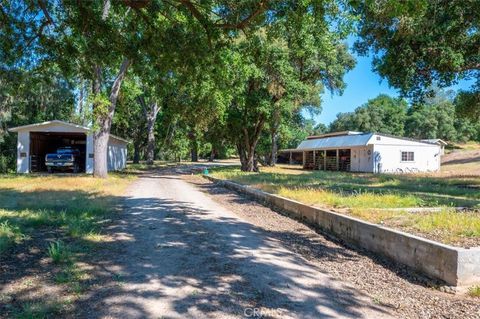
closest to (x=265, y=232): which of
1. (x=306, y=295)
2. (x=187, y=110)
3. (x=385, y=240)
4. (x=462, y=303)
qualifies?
(x=385, y=240)

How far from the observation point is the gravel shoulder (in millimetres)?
4258

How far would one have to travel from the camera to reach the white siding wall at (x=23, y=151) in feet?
84.4

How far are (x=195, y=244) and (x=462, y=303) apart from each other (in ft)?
13.1

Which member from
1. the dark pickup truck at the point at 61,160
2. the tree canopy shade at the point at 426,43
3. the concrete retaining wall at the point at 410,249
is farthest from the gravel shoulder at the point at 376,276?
the dark pickup truck at the point at 61,160

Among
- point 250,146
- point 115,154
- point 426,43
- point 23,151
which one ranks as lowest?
point 115,154

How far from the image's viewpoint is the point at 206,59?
31.7ft

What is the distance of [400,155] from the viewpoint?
115 ft

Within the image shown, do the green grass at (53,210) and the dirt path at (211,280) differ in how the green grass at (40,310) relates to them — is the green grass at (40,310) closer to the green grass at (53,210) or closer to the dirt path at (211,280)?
the dirt path at (211,280)

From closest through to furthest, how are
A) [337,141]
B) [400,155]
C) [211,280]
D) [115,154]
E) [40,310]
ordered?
[40,310] < [211,280] < [115,154] < [400,155] < [337,141]

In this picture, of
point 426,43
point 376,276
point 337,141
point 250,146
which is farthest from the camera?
point 337,141

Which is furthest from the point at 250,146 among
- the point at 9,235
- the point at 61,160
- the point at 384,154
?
the point at 9,235

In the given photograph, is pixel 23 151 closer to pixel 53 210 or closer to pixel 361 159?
pixel 53 210

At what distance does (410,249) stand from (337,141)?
3517cm

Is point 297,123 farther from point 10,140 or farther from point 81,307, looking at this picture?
point 81,307
